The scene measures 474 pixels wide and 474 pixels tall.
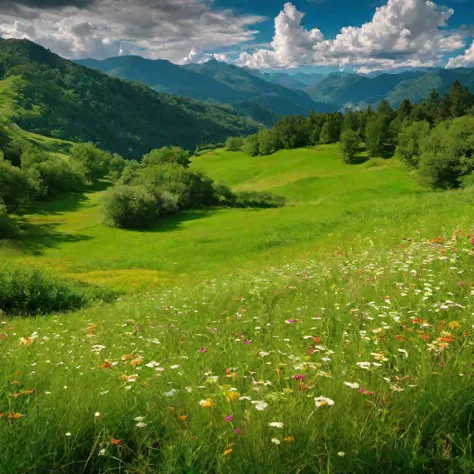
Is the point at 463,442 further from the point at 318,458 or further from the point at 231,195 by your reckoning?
the point at 231,195

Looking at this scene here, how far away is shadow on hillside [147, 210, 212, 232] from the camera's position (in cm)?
6904

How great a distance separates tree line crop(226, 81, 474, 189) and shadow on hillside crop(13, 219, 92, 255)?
2599 inches

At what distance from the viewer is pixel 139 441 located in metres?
3.39

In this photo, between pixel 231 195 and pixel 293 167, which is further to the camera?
pixel 293 167

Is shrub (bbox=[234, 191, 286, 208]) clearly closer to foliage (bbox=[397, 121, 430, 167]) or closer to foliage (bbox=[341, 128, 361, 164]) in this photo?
foliage (bbox=[341, 128, 361, 164])

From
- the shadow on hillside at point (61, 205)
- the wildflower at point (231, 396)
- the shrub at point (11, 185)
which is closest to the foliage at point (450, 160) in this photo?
the wildflower at point (231, 396)

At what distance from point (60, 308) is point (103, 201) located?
5634 centimetres

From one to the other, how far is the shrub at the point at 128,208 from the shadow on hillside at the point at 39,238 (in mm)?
8878

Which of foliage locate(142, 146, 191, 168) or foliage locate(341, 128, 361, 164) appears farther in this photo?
foliage locate(142, 146, 191, 168)

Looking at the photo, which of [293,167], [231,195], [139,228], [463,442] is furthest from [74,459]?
[293,167]

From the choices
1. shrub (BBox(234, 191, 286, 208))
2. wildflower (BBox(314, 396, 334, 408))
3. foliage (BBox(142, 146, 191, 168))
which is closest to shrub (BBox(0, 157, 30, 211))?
shrub (BBox(234, 191, 286, 208))

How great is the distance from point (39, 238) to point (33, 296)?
47.7m

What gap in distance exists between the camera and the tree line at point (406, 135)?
239 feet

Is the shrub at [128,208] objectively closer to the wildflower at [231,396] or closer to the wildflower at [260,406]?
the wildflower at [231,396]
